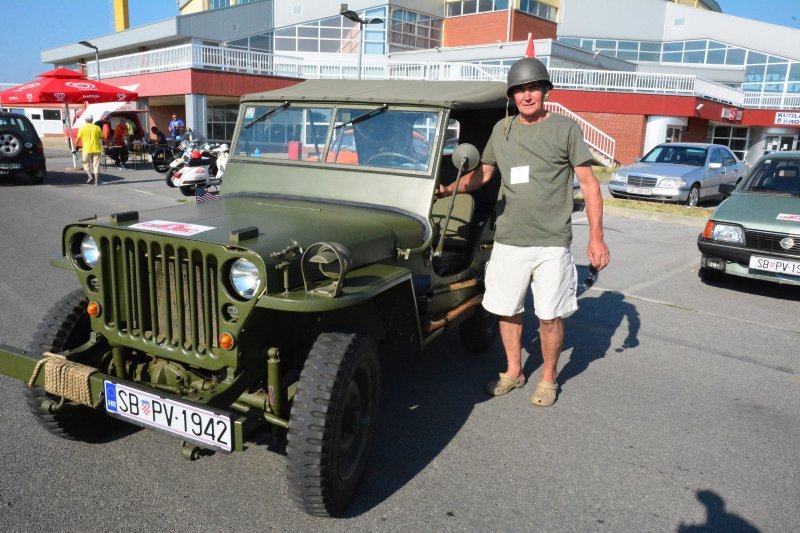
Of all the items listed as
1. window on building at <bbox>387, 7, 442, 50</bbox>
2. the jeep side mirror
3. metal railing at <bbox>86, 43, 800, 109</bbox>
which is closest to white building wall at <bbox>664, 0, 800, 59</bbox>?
metal railing at <bbox>86, 43, 800, 109</bbox>

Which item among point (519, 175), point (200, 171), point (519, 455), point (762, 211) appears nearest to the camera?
point (519, 455)

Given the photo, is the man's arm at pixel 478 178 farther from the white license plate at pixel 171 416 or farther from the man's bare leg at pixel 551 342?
the white license plate at pixel 171 416

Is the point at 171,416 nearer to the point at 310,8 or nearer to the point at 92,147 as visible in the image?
the point at 92,147

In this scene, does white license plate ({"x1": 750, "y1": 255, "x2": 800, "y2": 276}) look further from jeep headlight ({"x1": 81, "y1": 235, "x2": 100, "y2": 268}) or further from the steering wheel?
jeep headlight ({"x1": 81, "y1": 235, "x2": 100, "y2": 268})

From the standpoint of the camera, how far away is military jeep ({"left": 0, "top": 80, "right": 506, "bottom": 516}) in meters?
2.72

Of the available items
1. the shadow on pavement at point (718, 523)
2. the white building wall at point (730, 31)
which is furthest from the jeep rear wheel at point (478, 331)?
the white building wall at point (730, 31)

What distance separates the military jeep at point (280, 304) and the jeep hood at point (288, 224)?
0.01m

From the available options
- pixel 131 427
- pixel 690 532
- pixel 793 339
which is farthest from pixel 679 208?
pixel 131 427

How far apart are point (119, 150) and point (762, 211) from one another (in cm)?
1885

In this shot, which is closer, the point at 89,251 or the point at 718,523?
the point at 718,523

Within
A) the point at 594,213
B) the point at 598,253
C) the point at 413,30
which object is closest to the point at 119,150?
the point at 594,213

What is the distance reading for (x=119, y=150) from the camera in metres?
20.4

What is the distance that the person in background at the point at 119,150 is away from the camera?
2034cm

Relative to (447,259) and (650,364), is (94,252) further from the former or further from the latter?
(650,364)
